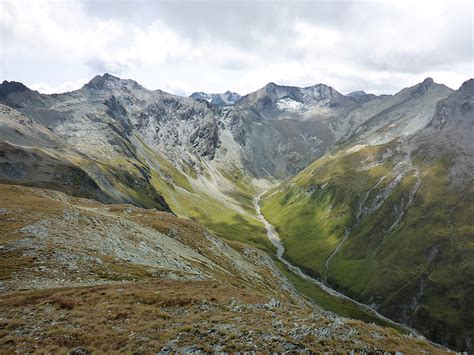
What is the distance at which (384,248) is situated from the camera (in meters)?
196

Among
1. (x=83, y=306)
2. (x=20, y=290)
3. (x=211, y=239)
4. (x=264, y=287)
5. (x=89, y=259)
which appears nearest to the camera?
(x=83, y=306)

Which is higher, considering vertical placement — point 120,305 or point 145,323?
point 145,323

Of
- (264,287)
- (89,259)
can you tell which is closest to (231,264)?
(264,287)

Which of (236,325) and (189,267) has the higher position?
(236,325)

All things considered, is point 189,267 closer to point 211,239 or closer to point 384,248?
point 211,239

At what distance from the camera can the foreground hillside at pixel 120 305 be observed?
2364cm

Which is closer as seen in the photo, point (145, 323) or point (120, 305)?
point (145, 323)

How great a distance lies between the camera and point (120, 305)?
30.1 m

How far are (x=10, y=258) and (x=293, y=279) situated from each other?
15353 cm

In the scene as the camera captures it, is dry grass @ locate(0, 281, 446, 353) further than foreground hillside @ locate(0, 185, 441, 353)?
No

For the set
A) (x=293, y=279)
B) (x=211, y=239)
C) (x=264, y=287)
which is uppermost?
(x=211, y=239)

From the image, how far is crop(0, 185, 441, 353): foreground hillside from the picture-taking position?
23.6 m

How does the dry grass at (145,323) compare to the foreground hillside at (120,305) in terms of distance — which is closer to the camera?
the dry grass at (145,323)

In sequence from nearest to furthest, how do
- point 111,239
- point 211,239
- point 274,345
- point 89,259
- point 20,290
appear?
point 274,345 < point 20,290 < point 89,259 < point 111,239 < point 211,239
